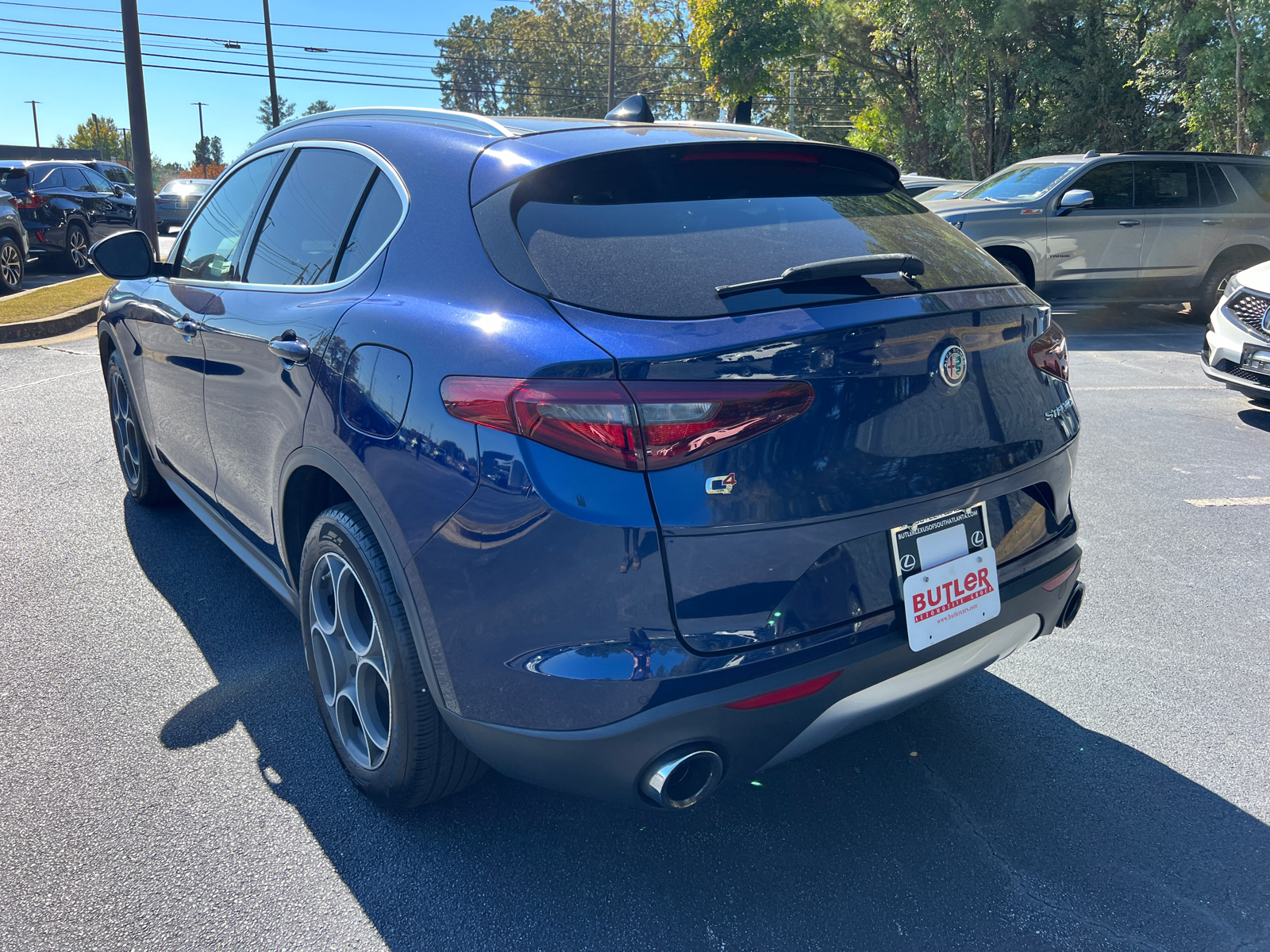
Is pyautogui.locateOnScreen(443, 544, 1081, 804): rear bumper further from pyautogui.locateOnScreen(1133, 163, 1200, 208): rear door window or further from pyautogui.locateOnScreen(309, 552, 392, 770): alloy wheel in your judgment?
pyautogui.locateOnScreen(1133, 163, 1200, 208): rear door window

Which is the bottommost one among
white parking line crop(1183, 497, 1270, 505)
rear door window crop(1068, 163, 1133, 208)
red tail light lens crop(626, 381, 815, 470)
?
white parking line crop(1183, 497, 1270, 505)

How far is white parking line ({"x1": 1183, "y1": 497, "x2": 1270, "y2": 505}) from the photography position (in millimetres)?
4945

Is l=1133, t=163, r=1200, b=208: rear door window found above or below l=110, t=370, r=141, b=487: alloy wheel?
above

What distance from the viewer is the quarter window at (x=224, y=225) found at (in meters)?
3.26

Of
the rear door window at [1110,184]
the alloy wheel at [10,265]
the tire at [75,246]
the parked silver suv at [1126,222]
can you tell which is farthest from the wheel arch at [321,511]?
the tire at [75,246]

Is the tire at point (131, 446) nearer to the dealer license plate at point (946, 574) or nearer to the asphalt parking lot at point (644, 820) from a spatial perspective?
the asphalt parking lot at point (644, 820)

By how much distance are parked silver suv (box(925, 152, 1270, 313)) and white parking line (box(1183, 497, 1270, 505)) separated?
5.95 m

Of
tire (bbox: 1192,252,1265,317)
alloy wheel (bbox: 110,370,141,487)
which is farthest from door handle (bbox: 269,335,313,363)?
tire (bbox: 1192,252,1265,317)

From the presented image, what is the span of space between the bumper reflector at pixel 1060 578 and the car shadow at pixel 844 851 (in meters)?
0.60

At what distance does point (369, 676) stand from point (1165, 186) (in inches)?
455

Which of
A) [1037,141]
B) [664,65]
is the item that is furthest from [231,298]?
[664,65]

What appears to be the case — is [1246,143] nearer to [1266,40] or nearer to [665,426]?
[1266,40]

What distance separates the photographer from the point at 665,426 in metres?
1.75

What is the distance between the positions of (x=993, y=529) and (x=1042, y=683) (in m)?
1.20
